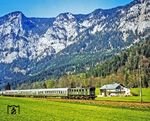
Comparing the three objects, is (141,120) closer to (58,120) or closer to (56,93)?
(58,120)

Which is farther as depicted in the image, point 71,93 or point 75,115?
point 71,93

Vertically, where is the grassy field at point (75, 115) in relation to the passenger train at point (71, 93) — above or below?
below

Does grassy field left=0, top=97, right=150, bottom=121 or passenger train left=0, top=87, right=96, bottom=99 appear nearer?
grassy field left=0, top=97, right=150, bottom=121

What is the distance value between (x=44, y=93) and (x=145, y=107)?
83311mm

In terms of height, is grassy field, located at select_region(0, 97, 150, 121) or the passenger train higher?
the passenger train

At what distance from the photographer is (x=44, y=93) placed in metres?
150

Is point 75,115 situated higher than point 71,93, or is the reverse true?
point 71,93

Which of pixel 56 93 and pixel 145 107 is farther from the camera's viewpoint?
pixel 56 93

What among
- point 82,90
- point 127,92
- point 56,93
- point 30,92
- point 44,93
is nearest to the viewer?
point 82,90

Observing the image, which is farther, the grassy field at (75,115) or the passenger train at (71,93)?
the passenger train at (71,93)

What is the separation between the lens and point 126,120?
42250mm

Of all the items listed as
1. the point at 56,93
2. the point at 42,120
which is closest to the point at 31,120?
the point at 42,120

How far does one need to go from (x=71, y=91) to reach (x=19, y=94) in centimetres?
5131

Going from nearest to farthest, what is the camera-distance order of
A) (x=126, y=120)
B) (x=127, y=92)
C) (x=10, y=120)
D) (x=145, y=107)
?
(x=10, y=120) < (x=126, y=120) < (x=145, y=107) < (x=127, y=92)
